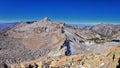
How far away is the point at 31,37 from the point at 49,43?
21831mm

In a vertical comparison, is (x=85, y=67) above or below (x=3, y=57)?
above

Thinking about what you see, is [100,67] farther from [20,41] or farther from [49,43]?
[20,41]

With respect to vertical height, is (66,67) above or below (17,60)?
above

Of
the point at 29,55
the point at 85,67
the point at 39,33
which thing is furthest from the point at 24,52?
the point at 85,67

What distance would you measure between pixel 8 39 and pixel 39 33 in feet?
63.0

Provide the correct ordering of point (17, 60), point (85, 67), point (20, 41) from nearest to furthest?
point (85, 67)
point (17, 60)
point (20, 41)

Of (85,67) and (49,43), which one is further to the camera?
(49,43)

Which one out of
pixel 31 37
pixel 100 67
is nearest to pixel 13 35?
pixel 31 37

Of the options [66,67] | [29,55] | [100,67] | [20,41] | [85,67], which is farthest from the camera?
[20,41]

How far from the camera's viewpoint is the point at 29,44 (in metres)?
134

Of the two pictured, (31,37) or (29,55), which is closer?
(29,55)

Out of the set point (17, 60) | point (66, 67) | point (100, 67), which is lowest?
point (17, 60)

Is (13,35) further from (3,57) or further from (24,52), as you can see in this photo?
(3,57)

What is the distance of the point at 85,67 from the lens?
3294cm
